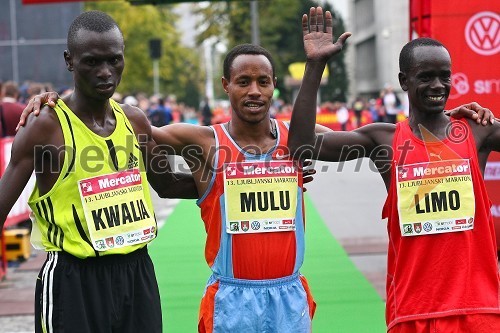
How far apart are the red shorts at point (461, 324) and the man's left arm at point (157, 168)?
130 centimetres

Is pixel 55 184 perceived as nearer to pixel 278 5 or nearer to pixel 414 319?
pixel 414 319

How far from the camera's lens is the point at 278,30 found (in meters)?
66.1

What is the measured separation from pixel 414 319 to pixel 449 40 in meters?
4.18

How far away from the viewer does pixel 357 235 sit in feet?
40.0

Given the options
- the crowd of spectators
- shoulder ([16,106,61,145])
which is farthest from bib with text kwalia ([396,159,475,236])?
the crowd of spectators

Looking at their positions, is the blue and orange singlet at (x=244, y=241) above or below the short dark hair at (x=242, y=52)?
below

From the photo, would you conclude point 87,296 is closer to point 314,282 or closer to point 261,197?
point 261,197

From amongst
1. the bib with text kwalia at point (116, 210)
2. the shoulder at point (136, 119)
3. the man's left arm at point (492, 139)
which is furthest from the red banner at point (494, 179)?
the bib with text kwalia at point (116, 210)

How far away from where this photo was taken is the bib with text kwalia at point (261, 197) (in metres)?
4.70

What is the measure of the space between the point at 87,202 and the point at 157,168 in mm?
661

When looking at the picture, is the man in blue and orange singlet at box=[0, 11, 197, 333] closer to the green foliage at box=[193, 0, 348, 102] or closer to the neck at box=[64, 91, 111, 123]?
the neck at box=[64, 91, 111, 123]

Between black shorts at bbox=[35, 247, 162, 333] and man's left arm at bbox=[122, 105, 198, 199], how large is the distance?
590mm

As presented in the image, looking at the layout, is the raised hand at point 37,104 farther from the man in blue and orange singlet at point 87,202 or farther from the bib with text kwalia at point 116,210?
the bib with text kwalia at point 116,210

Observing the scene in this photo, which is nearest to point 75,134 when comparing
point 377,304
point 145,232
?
point 145,232
